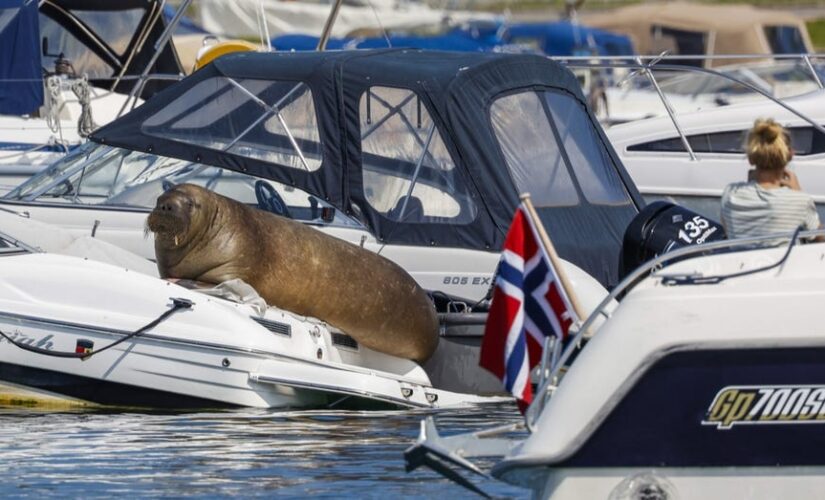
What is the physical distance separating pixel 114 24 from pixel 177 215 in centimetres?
967

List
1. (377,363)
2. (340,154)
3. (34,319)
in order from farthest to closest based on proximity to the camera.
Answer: (340,154) < (377,363) < (34,319)

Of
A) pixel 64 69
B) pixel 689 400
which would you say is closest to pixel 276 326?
pixel 689 400

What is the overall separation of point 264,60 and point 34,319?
3007 mm

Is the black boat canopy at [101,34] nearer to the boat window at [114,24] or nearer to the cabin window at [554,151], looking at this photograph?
the boat window at [114,24]

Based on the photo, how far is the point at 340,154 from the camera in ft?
35.2

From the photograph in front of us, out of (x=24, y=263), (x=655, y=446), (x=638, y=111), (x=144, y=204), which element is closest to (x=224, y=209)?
(x=24, y=263)

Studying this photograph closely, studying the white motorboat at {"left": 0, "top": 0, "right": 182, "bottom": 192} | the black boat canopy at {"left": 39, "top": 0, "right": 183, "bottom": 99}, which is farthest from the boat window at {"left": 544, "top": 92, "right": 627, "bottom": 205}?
the black boat canopy at {"left": 39, "top": 0, "right": 183, "bottom": 99}

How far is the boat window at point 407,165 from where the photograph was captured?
10.6m

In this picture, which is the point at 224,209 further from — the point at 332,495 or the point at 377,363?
the point at 332,495

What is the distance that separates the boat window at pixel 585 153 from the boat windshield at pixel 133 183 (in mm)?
1656

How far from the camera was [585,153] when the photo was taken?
11430 millimetres

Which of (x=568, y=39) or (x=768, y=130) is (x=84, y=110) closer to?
(x=768, y=130)

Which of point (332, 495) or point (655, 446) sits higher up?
point (655, 446)

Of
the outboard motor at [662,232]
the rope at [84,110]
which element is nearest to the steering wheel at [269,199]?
the outboard motor at [662,232]
